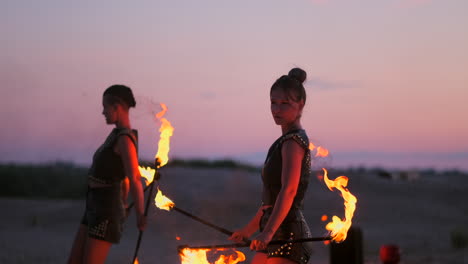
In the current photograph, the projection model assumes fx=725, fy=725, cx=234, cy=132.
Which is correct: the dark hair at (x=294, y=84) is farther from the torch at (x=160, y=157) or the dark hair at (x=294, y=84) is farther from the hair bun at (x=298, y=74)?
the torch at (x=160, y=157)

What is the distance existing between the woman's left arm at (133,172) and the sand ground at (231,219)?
21 centimetres

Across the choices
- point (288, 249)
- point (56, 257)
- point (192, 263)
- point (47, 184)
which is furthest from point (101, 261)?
point (47, 184)

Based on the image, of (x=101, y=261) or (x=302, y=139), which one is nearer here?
(x=302, y=139)

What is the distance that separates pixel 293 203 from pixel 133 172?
1.53 metres

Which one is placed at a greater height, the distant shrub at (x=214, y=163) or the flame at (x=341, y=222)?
the flame at (x=341, y=222)

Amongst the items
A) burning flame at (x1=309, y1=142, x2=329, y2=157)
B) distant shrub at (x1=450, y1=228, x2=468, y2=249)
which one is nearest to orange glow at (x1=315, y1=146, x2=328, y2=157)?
burning flame at (x1=309, y1=142, x2=329, y2=157)

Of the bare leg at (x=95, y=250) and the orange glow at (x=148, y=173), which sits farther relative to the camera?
the orange glow at (x=148, y=173)

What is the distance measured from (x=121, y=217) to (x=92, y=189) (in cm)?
34

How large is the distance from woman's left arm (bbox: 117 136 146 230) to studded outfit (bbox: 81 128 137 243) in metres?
0.07

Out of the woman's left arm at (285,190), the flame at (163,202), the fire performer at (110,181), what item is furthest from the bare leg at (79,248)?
the woman's left arm at (285,190)

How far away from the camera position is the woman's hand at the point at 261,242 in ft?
14.9

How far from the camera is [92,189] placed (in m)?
6.05

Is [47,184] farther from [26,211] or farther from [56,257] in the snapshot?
[56,257]

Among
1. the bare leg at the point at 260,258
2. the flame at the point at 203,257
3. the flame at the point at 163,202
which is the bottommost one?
the flame at the point at 203,257
